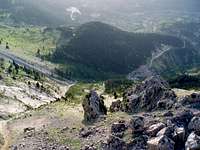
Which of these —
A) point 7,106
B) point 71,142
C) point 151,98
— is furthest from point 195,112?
point 7,106

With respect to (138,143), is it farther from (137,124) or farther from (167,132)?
(167,132)

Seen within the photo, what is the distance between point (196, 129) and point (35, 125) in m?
46.6

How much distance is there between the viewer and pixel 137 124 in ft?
297

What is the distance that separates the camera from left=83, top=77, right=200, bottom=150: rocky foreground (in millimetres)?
81438

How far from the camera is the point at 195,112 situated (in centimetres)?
9162

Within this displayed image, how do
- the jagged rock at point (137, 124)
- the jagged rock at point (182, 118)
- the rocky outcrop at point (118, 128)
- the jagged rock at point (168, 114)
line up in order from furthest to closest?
the jagged rock at point (168, 114) < the rocky outcrop at point (118, 128) < the jagged rock at point (137, 124) < the jagged rock at point (182, 118)

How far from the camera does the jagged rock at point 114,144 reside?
8669 centimetres

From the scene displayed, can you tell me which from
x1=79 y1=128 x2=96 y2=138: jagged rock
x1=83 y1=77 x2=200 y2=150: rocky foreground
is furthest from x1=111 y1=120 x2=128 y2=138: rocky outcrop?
x1=79 y1=128 x2=96 y2=138: jagged rock

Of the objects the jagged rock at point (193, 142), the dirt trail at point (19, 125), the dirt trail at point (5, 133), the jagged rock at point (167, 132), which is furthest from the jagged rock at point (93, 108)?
the jagged rock at point (193, 142)

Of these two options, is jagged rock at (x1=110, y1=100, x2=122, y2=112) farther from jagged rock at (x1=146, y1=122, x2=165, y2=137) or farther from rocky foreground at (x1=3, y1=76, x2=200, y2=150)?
jagged rock at (x1=146, y1=122, x2=165, y2=137)

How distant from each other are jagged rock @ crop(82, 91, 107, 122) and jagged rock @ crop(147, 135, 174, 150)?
29.6m

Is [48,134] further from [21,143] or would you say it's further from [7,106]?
[7,106]

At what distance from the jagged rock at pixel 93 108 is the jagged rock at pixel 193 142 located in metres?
32.7

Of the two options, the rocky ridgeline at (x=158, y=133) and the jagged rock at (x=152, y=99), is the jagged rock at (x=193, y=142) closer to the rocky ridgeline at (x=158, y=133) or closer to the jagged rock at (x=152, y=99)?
the rocky ridgeline at (x=158, y=133)
